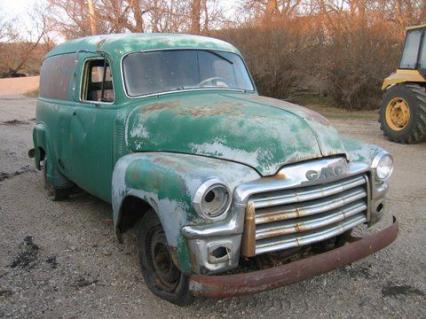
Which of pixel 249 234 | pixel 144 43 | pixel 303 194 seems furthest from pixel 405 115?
pixel 249 234

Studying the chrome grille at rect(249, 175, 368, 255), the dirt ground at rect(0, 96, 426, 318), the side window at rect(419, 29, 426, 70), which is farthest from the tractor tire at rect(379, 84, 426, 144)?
the chrome grille at rect(249, 175, 368, 255)

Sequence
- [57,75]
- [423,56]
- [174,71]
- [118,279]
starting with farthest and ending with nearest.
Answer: [423,56] → [57,75] → [174,71] → [118,279]

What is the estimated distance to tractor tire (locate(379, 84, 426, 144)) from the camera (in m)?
9.25

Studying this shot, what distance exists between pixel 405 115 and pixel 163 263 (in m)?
7.83

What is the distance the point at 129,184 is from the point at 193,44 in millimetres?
1804

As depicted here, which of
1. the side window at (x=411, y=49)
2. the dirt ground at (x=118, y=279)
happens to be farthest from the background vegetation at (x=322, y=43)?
the dirt ground at (x=118, y=279)

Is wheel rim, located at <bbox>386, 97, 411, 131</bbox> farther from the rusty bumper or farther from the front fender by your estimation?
the front fender

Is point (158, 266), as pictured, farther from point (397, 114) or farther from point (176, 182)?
point (397, 114)

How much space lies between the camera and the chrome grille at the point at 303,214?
9.73ft

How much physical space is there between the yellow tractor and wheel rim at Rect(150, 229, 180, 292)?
723 centimetres

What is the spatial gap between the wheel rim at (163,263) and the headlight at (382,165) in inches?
64.2

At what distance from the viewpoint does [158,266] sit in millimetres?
3555

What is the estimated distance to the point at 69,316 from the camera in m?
3.30

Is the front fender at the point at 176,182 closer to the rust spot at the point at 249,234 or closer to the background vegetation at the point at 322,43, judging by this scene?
the rust spot at the point at 249,234
